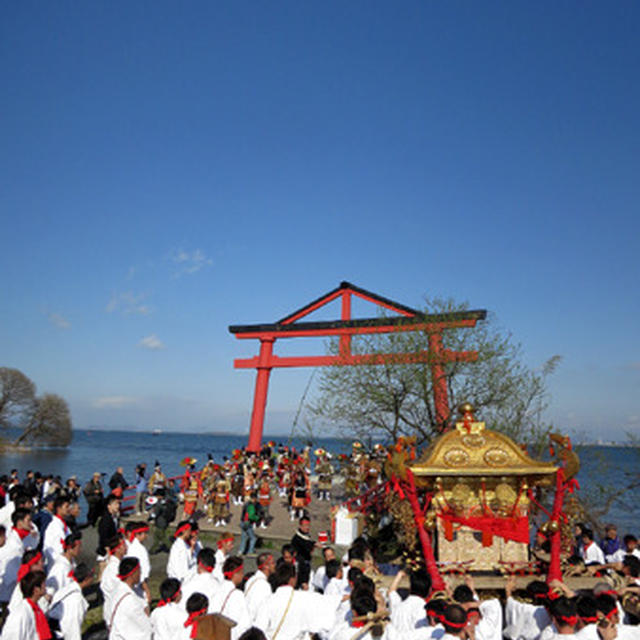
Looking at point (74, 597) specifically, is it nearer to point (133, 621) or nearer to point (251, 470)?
point (133, 621)

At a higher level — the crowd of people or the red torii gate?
the red torii gate

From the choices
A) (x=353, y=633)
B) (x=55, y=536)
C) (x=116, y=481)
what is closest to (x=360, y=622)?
(x=353, y=633)

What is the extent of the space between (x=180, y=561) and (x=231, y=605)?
2681mm

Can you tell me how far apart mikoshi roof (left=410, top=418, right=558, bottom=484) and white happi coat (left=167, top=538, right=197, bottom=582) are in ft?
12.8

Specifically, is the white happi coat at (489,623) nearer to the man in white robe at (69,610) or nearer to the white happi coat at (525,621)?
the white happi coat at (525,621)

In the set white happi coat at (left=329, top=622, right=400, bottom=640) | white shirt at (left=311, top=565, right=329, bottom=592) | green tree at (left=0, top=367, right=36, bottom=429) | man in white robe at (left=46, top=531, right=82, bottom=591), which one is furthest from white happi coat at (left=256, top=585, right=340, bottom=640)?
green tree at (left=0, top=367, right=36, bottom=429)

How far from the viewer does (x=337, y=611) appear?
565 centimetres

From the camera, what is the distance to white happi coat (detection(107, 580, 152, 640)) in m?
5.49

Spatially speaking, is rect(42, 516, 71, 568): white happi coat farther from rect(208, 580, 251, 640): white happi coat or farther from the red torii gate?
the red torii gate

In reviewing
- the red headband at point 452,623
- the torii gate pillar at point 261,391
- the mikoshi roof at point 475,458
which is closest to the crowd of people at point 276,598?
the red headband at point 452,623

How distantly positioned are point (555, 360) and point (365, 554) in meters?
12.1

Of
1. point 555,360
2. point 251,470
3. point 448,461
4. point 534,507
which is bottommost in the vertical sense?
point 251,470

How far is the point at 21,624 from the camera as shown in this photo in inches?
207

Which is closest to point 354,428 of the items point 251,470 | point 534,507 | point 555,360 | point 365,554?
point 251,470
